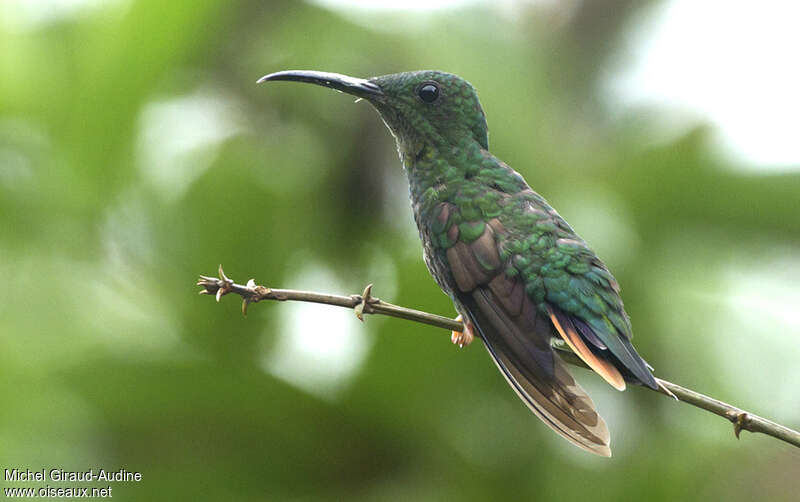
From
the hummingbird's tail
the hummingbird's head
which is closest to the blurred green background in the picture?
the hummingbird's head

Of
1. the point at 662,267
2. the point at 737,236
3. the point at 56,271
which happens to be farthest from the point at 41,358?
the point at 737,236

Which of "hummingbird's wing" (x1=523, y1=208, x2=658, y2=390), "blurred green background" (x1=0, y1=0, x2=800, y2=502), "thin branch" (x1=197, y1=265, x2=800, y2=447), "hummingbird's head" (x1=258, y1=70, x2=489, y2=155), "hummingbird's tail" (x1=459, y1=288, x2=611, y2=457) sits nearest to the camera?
"thin branch" (x1=197, y1=265, x2=800, y2=447)

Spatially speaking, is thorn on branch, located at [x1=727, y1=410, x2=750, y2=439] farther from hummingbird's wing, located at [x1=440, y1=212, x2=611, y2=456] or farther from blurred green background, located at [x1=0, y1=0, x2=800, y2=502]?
blurred green background, located at [x1=0, y1=0, x2=800, y2=502]

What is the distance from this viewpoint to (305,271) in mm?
2887

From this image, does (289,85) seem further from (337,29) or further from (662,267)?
(662,267)

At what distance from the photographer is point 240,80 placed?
3.66 metres

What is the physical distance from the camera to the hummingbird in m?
1.36

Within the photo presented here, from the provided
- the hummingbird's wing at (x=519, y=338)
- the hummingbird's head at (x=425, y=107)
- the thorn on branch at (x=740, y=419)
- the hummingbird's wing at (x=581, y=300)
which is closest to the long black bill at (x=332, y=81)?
the hummingbird's head at (x=425, y=107)

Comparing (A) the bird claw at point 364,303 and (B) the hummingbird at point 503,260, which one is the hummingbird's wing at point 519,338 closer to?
(B) the hummingbird at point 503,260

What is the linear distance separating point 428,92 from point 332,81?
0.89 feet

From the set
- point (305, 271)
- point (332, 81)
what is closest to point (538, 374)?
point (332, 81)

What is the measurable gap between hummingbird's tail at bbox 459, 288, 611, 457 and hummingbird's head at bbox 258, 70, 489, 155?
1.38 feet

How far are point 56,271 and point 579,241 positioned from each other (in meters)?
1.99

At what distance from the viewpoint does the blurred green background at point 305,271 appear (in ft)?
8.36
